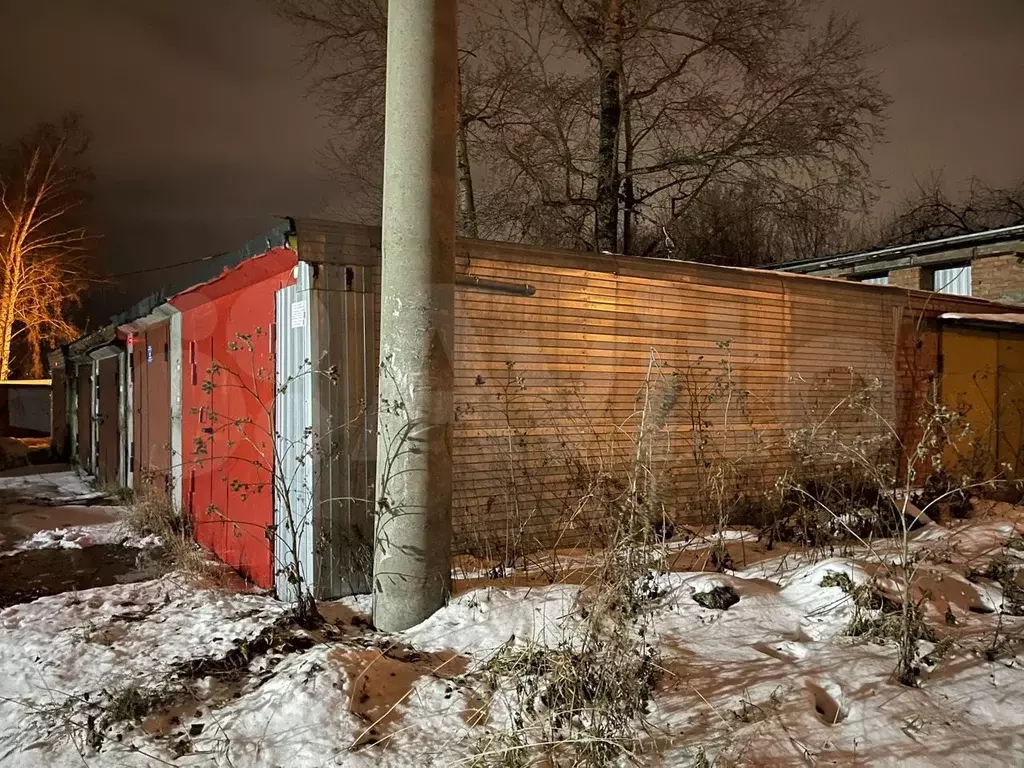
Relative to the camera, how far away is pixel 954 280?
15156 mm

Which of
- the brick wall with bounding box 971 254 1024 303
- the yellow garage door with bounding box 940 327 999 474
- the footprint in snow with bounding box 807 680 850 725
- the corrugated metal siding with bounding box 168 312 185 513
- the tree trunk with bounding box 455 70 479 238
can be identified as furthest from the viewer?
the tree trunk with bounding box 455 70 479 238

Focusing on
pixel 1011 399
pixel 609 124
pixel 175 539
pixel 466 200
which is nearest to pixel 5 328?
pixel 466 200

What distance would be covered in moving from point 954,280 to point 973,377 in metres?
6.40

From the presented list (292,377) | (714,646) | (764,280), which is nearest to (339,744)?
(714,646)

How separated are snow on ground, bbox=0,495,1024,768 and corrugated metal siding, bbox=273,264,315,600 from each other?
0.45 m

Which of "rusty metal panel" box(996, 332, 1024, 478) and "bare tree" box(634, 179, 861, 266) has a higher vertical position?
"bare tree" box(634, 179, 861, 266)

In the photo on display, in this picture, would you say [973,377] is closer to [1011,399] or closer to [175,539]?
[1011,399]

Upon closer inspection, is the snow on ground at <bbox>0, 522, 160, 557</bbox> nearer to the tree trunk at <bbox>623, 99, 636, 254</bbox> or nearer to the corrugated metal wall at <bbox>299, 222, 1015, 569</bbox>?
the corrugated metal wall at <bbox>299, 222, 1015, 569</bbox>

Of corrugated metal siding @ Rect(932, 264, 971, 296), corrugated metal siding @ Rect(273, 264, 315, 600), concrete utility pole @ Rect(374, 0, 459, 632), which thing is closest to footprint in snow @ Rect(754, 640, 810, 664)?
concrete utility pole @ Rect(374, 0, 459, 632)

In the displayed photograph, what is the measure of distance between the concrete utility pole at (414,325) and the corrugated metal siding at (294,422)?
3.19 ft

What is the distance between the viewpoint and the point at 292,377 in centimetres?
498

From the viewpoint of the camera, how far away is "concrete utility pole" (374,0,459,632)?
403 centimetres

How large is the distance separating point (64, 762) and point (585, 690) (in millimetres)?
2149

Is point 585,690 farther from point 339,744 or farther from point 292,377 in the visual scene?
point 292,377
